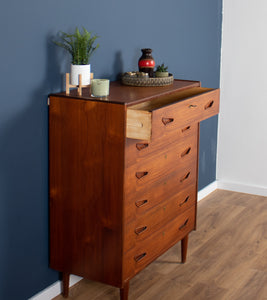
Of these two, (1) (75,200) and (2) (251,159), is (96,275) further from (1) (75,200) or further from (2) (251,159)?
(2) (251,159)

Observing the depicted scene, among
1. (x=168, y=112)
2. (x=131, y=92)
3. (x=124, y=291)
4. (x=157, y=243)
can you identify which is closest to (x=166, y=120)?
(x=168, y=112)

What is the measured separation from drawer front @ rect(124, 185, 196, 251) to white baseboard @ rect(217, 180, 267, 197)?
1.31 m

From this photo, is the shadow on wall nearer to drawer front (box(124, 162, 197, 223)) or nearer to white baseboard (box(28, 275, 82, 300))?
white baseboard (box(28, 275, 82, 300))

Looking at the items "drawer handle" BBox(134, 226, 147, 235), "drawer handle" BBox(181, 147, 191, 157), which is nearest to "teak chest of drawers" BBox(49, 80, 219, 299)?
"drawer handle" BBox(134, 226, 147, 235)

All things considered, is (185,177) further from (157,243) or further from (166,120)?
(166,120)

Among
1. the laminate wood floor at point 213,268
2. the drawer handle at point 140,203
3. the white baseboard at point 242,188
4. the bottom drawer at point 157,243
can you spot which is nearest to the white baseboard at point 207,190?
the white baseboard at point 242,188

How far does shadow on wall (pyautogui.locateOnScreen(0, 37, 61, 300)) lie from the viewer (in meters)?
1.99

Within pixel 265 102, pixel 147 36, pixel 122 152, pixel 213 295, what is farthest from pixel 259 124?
pixel 122 152

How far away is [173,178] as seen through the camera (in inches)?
93.8

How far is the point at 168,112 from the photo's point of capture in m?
1.99

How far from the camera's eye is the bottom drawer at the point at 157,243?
6.94ft

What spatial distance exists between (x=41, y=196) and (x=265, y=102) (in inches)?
81.8

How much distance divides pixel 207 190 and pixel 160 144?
1643mm

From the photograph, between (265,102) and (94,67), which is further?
(265,102)
